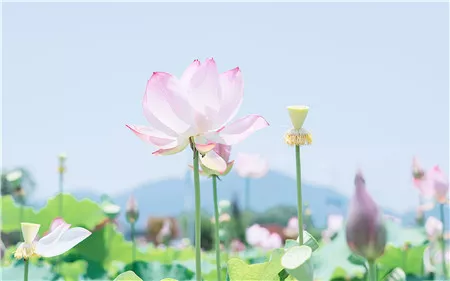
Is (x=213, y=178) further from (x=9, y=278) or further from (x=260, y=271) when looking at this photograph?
(x=9, y=278)

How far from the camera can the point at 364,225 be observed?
665mm

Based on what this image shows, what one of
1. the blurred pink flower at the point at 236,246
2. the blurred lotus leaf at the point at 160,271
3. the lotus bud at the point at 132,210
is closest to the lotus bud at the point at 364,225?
the blurred lotus leaf at the point at 160,271

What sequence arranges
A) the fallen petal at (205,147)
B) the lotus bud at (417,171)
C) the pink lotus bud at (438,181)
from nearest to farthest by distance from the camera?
1. the fallen petal at (205,147)
2. the pink lotus bud at (438,181)
3. the lotus bud at (417,171)

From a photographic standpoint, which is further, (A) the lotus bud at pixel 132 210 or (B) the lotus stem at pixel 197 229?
(A) the lotus bud at pixel 132 210

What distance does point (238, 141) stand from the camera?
0.82 metres

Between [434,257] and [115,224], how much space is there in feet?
4.69

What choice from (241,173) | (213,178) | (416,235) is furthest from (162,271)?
(241,173)

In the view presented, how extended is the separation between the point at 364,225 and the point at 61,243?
1.15 ft

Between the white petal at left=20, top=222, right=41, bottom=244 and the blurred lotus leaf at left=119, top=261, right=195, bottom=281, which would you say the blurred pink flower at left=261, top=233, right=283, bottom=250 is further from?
the white petal at left=20, top=222, right=41, bottom=244

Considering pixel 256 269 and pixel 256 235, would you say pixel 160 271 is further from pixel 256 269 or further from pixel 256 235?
pixel 256 235

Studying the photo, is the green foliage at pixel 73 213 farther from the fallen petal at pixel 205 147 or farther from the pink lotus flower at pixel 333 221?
the fallen petal at pixel 205 147

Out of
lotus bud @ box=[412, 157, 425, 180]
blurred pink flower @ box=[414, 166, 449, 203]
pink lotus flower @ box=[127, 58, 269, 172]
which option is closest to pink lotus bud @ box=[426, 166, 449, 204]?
blurred pink flower @ box=[414, 166, 449, 203]

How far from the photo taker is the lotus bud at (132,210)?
86.6 inches

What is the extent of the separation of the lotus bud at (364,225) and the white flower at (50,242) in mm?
302
